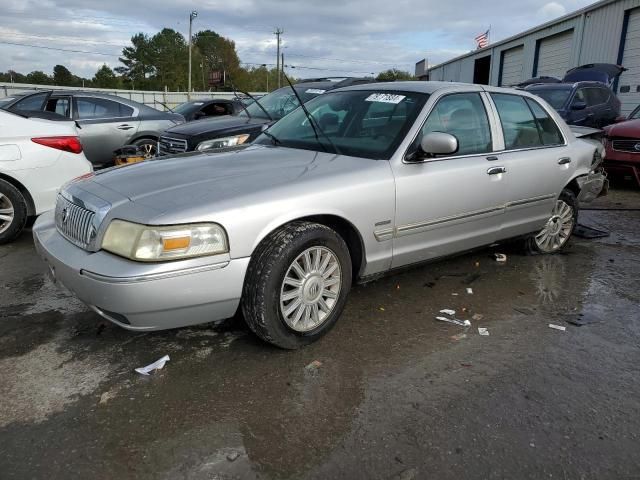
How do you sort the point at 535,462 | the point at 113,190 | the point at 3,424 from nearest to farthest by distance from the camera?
the point at 535,462, the point at 3,424, the point at 113,190

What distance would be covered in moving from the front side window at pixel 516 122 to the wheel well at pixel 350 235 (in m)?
1.73

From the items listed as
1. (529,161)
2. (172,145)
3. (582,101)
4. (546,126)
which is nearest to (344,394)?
(529,161)

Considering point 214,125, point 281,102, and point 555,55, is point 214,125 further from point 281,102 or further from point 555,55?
point 555,55

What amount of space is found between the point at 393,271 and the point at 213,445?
180cm

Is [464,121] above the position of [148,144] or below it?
above

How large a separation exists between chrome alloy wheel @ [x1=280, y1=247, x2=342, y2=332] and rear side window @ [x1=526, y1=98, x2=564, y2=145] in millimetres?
2651

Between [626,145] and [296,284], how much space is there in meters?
7.70

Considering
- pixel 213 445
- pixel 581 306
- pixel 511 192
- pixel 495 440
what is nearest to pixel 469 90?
pixel 511 192

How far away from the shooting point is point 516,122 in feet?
14.7

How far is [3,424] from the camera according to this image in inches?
96.1

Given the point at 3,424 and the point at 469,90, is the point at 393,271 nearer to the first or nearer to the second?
the point at 469,90

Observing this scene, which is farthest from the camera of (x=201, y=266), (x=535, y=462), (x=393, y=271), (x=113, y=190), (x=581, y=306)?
(x=581, y=306)

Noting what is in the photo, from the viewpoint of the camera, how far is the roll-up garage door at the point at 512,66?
2439 centimetres

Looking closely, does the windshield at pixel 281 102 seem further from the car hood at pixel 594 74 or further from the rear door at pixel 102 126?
the car hood at pixel 594 74
